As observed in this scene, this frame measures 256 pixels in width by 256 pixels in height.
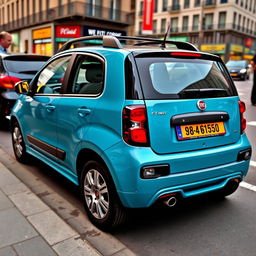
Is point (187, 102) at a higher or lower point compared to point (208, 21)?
lower

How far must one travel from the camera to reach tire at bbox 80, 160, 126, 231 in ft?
9.32

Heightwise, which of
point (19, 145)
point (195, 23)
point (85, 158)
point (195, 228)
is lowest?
point (195, 228)

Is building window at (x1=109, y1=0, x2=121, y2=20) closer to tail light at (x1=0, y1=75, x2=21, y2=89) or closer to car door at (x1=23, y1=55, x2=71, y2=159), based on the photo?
tail light at (x1=0, y1=75, x2=21, y2=89)

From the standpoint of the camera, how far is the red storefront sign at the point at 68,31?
31.9 metres

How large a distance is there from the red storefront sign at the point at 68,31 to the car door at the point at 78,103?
2994cm

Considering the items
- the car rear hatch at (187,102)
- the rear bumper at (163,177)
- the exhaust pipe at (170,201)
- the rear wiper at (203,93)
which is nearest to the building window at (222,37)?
the car rear hatch at (187,102)

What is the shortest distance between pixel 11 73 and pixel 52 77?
3.15 m

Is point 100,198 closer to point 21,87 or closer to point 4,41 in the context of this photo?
point 21,87

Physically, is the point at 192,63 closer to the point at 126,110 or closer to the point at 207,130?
the point at 207,130

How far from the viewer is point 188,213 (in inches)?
134

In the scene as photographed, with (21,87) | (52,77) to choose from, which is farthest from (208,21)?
(52,77)

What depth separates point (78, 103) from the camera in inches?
126

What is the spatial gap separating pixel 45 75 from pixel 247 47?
62.2 metres

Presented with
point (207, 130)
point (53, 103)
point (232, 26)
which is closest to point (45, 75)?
point (53, 103)
